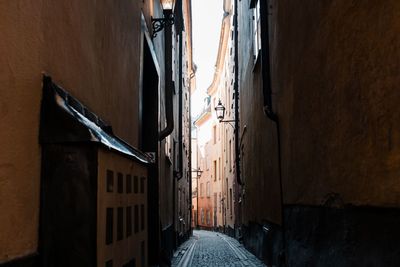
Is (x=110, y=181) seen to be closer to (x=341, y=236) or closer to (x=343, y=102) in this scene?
(x=343, y=102)

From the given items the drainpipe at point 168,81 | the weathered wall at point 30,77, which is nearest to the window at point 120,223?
the weathered wall at point 30,77

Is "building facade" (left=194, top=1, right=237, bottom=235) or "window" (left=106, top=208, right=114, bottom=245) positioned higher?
"building facade" (left=194, top=1, right=237, bottom=235)

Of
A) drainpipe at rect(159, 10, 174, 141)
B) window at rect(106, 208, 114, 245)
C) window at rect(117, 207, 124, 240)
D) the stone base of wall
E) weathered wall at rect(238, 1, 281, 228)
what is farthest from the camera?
drainpipe at rect(159, 10, 174, 141)

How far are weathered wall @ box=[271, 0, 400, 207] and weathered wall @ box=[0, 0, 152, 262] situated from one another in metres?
1.93

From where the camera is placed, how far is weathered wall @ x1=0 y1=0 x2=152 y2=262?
7.68 feet

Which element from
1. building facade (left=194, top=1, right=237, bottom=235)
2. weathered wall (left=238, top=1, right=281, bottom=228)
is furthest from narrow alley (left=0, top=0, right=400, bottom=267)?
building facade (left=194, top=1, right=237, bottom=235)

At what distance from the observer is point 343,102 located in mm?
4227

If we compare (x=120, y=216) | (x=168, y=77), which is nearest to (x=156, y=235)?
(x=168, y=77)

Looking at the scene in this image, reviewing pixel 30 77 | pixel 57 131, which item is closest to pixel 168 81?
pixel 57 131

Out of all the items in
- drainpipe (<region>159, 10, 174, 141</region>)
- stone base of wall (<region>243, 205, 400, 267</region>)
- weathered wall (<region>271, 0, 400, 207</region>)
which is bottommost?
stone base of wall (<region>243, 205, 400, 267</region>)

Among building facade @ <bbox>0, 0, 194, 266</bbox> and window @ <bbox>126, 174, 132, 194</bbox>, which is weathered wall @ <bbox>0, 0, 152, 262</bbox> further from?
window @ <bbox>126, 174, 132, 194</bbox>

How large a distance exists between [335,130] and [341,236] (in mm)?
878

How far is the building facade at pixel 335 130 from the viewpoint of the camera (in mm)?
3316

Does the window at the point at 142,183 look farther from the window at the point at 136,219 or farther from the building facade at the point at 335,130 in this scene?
the building facade at the point at 335,130
